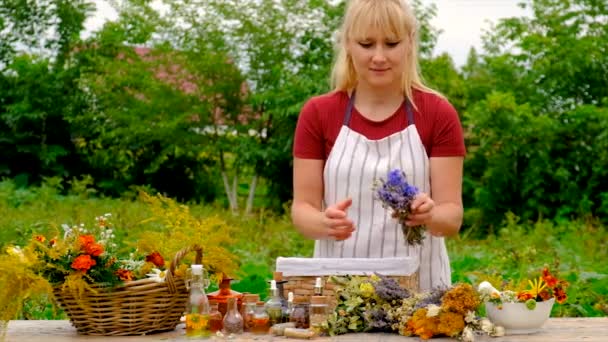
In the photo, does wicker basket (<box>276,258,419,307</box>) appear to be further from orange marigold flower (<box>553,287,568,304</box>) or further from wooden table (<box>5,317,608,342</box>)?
orange marigold flower (<box>553,287,568,304</box>)

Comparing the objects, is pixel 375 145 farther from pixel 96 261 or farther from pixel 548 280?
pixel 96 261

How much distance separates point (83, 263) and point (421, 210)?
1.04 m

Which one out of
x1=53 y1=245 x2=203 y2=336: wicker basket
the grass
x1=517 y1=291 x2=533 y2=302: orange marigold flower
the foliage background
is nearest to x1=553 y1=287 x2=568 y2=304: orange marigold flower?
x1=517 y1=291 x2=533 y2=302: orange marigold flower

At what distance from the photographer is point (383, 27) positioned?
330 centimetres

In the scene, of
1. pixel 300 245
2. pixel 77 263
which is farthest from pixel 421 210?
pixel 300 245

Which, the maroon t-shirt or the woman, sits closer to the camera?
the woman

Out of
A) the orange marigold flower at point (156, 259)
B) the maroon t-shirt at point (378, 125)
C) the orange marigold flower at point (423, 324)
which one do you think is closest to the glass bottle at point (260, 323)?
the orange marigold flower at point (156, 259)

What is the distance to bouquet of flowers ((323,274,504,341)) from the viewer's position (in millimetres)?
3109

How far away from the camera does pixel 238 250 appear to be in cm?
968

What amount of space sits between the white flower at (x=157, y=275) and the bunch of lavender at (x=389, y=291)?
66 centimetres

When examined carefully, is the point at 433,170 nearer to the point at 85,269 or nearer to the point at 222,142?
the point at 85,269

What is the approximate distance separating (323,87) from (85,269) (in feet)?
37.1

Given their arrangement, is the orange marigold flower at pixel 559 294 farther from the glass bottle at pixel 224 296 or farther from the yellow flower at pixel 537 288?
the glass bottle at pixel 224 296

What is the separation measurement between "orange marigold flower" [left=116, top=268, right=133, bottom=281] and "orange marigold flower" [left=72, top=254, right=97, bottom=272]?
0.28ft
